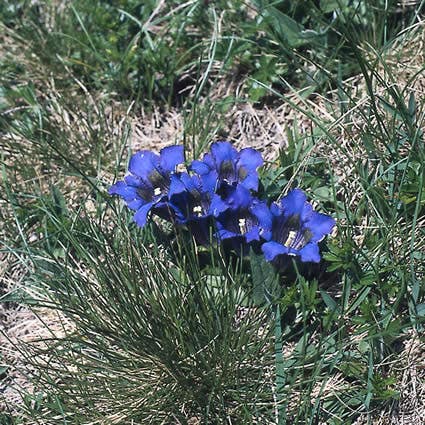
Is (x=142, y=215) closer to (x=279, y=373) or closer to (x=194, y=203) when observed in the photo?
(x=194, y=203)

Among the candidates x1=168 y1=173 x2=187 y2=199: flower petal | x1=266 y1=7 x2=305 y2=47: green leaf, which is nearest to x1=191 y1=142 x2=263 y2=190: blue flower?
x1=168 y1=173 x2=187 y2=199: flower petal

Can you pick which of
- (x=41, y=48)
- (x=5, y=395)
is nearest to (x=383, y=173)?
(x=5, y=395)

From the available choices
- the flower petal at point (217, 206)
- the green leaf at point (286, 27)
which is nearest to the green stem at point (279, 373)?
the flower petal at point (217, 206)

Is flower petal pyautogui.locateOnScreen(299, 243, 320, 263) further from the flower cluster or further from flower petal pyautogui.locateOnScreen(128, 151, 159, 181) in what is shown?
flower petal pyautogui.locateOnScreen(128, 151, 159, 181)

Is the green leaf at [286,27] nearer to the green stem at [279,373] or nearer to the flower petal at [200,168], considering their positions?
the flower petal at [200,168]

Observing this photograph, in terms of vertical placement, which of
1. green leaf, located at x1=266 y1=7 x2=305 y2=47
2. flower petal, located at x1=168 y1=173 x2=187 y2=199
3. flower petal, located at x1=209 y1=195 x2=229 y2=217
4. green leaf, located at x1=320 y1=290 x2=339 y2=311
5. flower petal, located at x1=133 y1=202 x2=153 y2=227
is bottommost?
green leaf, located at x1=320 y1=290 x2=339 y2=311

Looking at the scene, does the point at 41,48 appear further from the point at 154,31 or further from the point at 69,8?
the point at 154,31
